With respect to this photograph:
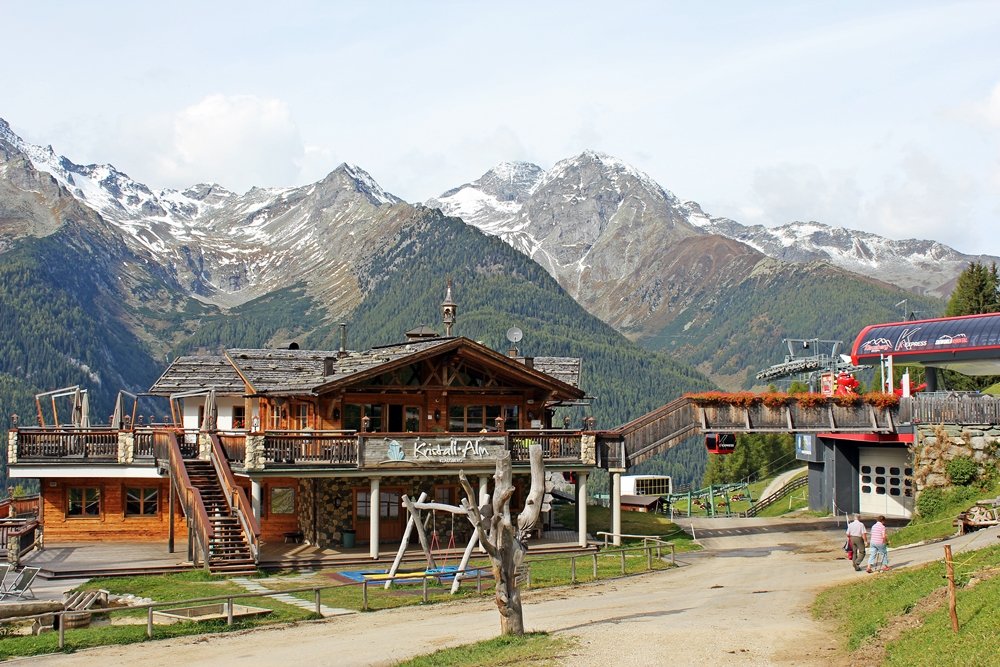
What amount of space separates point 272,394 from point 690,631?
68.7 ft

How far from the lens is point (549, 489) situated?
164ft

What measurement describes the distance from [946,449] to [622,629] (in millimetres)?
20346

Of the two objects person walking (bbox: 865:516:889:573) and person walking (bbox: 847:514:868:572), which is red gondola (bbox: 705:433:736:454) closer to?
person walking (bbox: 847:514:868:572)

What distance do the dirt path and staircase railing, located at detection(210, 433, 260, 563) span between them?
8.21 m

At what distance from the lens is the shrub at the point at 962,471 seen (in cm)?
3731

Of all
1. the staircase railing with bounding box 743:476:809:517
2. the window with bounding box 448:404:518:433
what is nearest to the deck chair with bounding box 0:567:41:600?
the window with bounding box 448:404:518:433

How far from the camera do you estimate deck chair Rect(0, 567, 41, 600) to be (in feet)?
91.1

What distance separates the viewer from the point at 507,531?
20938 mm

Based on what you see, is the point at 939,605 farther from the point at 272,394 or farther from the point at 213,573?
the point at 272,394

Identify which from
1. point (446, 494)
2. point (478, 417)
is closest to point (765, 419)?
point (478, 417)

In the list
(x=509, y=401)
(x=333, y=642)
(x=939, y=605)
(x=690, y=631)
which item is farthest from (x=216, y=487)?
(x=939, y=605)

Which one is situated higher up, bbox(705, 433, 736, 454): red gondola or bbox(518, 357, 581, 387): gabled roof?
bbox(518, 357, 581, 387): gabled roof

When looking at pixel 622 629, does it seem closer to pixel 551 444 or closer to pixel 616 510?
pixel 551 444

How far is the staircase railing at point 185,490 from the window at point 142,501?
212 cm
